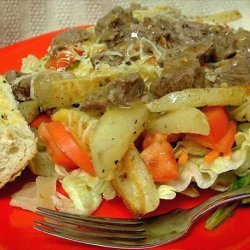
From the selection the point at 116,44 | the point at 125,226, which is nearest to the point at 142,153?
the point at 125,226

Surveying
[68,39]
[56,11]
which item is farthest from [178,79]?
[56,11]

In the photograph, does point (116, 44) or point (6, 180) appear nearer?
point (6, 180)

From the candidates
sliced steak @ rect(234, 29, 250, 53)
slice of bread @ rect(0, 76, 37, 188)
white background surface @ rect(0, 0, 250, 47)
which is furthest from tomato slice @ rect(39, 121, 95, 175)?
white background surface @ rect(0, 0, 250, 47)

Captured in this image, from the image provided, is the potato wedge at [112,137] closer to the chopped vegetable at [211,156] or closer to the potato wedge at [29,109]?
the chopped vegetable at [211,156]

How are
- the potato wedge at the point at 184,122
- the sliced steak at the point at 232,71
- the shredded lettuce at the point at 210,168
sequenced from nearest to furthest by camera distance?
1. the potato wedge at the point at 184,122
2. the shredded lettuce at the point at 210,168
3. the sliced steak at the point at 232,71

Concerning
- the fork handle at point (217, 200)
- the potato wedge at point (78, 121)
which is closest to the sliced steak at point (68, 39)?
the potato wedge at point (78, 121)

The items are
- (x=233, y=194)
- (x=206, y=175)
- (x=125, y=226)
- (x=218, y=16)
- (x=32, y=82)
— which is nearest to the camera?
(x=125, y=226)

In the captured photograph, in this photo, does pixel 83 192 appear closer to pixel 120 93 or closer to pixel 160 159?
pixel 160 159

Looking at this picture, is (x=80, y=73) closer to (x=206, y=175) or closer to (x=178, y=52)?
(x=178, y=52)
